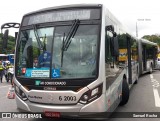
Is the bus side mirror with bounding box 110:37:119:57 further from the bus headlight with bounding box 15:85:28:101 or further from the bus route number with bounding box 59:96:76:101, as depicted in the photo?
the bus headlight with bounding box 15:85:28:101

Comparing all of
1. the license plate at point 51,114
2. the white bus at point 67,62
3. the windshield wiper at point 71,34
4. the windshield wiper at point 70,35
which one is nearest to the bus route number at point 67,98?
the white bus at point 67,62

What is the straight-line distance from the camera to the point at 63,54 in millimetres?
5754

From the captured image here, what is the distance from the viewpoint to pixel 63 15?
6.12 m

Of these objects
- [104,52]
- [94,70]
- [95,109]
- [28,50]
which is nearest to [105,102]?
[95,109]

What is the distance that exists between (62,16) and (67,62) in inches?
45.1

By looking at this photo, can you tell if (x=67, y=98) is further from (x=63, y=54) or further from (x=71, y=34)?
(x=71, y=34)

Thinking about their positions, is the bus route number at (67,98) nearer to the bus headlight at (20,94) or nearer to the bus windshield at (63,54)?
the bus windshield at (63,54)

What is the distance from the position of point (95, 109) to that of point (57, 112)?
811mm

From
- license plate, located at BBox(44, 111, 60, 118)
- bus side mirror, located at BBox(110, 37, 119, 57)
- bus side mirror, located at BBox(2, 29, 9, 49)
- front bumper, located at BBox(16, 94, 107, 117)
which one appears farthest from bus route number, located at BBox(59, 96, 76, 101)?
bus side mirror, located at BBox(2, 29, 9, 49)

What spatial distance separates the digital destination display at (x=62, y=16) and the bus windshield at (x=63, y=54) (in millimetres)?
242

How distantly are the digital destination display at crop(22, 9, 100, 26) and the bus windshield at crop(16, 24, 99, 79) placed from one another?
9.5 inches

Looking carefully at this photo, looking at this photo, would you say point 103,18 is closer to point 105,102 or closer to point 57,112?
point 105,102

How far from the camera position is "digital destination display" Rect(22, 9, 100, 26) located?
5.96m

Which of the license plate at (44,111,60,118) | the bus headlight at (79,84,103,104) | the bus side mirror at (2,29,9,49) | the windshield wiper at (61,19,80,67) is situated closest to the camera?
the bus headlight at (79,84,103,104)
